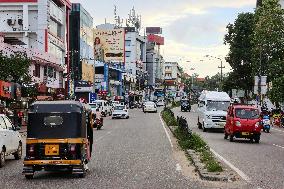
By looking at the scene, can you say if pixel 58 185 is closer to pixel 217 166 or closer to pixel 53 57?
pixel 217 166

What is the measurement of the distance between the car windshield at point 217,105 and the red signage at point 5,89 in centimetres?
1400

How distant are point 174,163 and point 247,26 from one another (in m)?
66.7

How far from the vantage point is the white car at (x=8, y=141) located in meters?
19.6

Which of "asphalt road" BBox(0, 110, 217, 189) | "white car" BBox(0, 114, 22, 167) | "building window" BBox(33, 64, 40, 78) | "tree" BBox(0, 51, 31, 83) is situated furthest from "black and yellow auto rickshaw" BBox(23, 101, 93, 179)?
"building window" BBox(33, 64, 40, 78)

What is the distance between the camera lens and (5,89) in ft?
139

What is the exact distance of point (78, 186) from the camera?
1444 centimetres

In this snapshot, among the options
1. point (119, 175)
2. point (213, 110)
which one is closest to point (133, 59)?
point (213, 110)

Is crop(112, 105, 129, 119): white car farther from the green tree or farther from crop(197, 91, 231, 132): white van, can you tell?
crop(197, 91, 231, 132): white van

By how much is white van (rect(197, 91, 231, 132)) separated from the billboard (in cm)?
8183

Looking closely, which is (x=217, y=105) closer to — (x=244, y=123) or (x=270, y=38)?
(x=244, y=123)

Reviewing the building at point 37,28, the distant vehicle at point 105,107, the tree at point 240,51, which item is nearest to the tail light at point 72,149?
the building at point 37,28

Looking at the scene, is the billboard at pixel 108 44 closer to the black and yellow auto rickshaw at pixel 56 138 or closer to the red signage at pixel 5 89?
the red signage at pixel 5 89

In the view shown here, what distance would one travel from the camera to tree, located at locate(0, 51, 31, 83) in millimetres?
44969

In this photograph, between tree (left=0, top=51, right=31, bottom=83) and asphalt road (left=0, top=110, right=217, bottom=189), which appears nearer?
asphalt road (left=0, top=110, right=217, bottom=189)
